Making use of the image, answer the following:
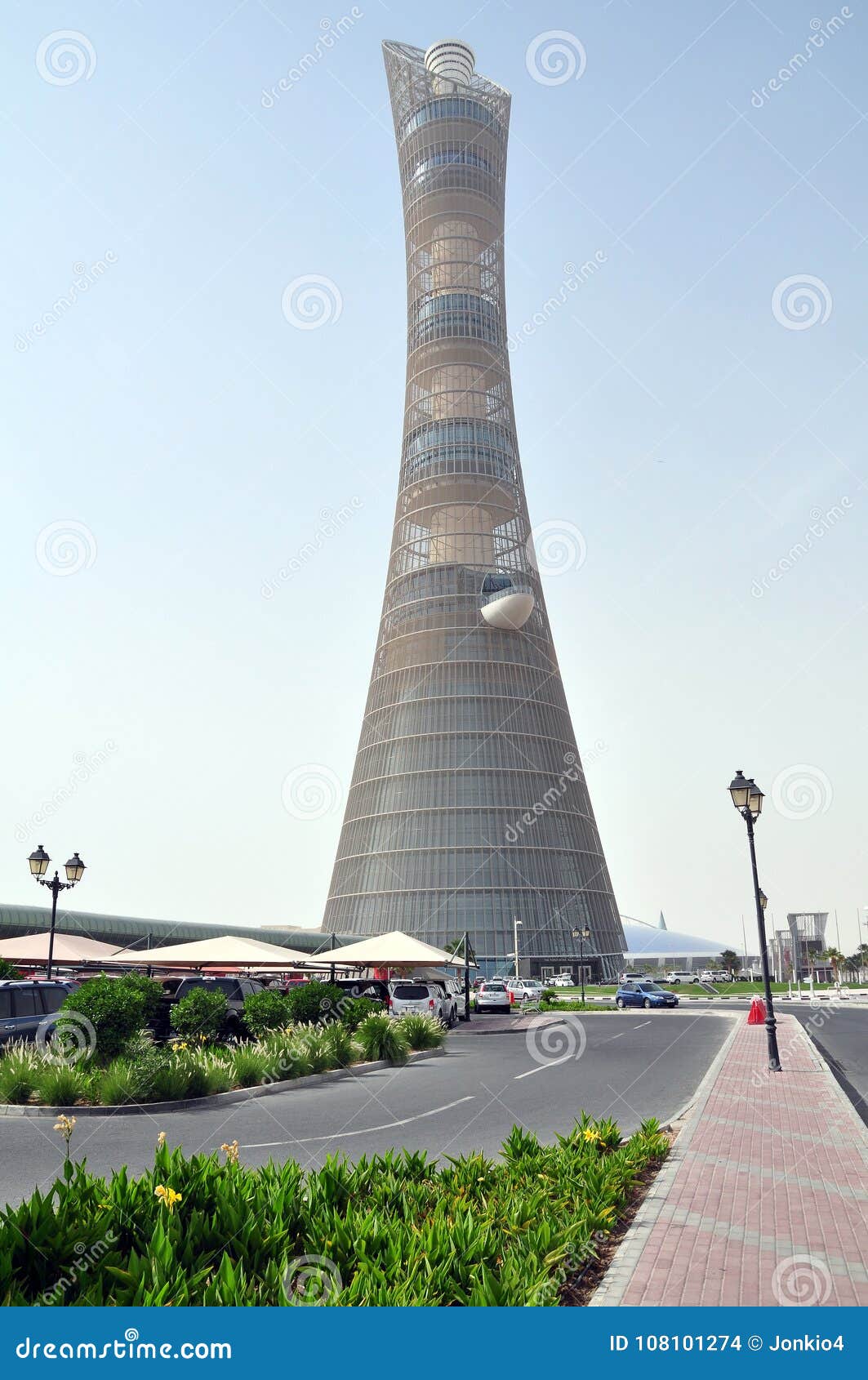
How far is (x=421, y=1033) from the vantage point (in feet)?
83.6

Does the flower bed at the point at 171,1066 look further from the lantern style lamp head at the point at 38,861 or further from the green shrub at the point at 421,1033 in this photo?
the lantern style lamp head at the point at 38,861

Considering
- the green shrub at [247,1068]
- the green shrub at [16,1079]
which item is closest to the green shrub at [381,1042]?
the green shrub at [247,1068]

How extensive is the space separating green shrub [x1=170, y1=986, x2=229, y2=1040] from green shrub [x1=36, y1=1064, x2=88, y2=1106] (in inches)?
212

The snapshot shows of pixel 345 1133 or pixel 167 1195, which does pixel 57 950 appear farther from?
pixel 167 1195

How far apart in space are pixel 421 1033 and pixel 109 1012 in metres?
10.1

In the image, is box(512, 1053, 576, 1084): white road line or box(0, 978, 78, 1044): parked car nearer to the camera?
box(0, 978, 78, 1044): parked car

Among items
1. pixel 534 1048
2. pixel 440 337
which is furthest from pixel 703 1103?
pixel 440 337

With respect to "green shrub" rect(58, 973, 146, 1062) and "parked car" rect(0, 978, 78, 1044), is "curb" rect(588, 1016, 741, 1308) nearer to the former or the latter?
"green shrub" rect(58, 973, 146, 1062)

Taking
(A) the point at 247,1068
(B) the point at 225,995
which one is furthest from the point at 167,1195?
(B) the point at 225,995

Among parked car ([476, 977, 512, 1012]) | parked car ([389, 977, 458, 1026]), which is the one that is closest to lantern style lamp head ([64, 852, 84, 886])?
parked car ([389, 977, 458, 1026])

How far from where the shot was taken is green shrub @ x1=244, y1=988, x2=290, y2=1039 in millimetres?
22797

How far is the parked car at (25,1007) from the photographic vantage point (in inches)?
703

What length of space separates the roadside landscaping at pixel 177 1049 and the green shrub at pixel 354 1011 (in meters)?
0.06
